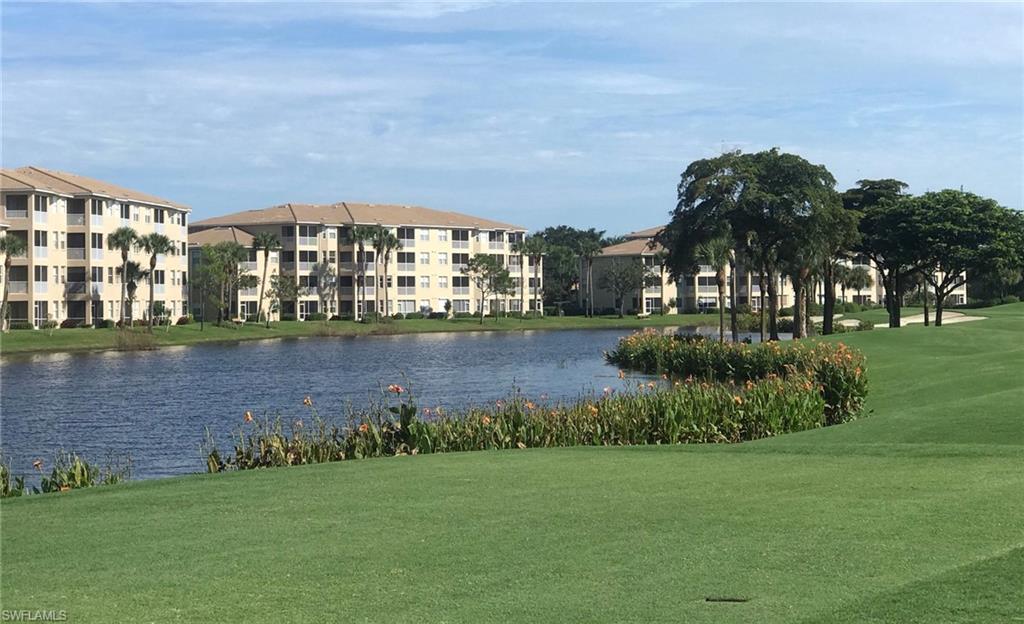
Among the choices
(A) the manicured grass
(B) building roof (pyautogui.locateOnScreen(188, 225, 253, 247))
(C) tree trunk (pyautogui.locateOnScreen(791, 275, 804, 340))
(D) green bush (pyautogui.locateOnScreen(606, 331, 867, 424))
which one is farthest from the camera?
(B) building roof (pyautogui.locateOnScreen(188, 225, 253, 247))

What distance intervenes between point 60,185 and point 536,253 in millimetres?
63254

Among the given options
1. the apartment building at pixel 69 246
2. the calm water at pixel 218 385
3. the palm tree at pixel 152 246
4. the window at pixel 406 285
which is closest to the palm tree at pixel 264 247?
the apartment building at pixel 69 246

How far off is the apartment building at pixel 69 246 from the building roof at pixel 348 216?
→ 2261 cm

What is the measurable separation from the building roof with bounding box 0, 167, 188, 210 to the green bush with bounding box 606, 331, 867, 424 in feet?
161

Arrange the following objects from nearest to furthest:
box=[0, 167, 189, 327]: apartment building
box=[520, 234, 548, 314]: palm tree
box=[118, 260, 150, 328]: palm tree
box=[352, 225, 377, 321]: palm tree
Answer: box=[0, 167, 189, 327]: apartment building
box=[118, 260, 150, 328]: palm tree
box=[352, 225, 377, 321]: palm tree
box=[520, 234, 548, 314]: palm tree

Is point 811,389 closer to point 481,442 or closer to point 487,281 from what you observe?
point 481,442

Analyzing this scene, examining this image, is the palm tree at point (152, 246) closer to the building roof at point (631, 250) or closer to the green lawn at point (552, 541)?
the building roof at point (631, 250)

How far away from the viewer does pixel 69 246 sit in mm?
94438

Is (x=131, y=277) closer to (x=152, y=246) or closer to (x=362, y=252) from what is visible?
(x=152, y=246)

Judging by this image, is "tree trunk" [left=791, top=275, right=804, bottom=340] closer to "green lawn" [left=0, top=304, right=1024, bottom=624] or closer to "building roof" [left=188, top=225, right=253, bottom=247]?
"green lawn" [left=0, top=304, right=1024, bottom=624]

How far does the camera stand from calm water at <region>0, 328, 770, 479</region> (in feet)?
110

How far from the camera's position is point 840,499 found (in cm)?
1323

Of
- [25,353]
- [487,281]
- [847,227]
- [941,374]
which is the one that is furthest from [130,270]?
[941,374]

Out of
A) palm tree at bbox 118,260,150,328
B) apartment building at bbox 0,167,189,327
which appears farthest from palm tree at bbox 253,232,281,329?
palm tree at bbox 118,260,150,328
